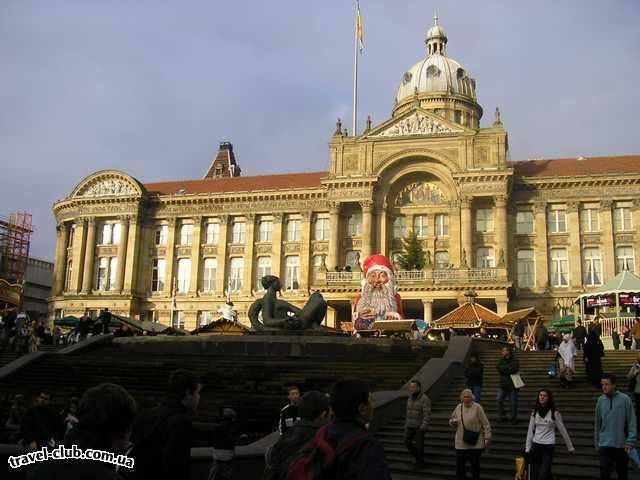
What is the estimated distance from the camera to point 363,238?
54188 mm

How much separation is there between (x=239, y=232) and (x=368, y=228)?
1266 cm

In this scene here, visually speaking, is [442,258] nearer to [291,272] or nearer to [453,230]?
[453,230]

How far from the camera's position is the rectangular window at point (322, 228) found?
5812 cm

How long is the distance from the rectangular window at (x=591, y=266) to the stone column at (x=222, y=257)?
28.7m

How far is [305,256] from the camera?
189 ft

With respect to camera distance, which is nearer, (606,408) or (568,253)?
(606,408)

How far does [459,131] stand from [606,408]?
4585cm

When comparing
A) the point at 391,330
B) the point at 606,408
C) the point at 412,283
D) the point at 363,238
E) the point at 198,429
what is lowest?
the point at 198,429

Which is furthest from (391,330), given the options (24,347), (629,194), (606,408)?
(629,194)

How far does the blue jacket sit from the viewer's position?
9305mm

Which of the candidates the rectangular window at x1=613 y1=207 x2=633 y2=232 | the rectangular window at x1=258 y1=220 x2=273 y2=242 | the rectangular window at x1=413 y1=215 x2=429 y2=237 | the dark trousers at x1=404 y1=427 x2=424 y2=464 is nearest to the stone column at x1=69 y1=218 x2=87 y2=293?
the rectangular window at x1=258 y1=220 x2=273 y2=242

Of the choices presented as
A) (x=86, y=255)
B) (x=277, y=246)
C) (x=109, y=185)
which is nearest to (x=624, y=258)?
(x=277, y=246)

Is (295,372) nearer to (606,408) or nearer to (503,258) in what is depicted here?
(606,408)

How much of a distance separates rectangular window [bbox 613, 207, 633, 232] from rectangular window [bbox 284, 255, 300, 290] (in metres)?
24.9
